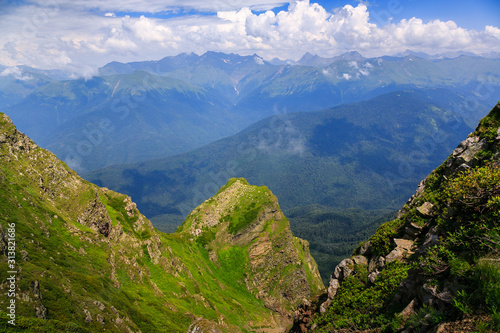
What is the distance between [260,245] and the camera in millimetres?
126938

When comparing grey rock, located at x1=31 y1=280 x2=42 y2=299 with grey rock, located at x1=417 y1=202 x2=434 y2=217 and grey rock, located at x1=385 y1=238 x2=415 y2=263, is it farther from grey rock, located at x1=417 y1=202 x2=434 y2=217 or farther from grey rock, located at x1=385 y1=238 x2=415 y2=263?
grey rock, located at x1=417 y1=202 x2=434 y2=217

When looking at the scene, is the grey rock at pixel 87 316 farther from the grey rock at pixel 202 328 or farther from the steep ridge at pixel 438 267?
the steep ridge at pixel 438 267

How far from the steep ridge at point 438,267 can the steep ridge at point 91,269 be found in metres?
18.9

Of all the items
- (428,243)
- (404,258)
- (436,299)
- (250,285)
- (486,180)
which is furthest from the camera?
(250,285)

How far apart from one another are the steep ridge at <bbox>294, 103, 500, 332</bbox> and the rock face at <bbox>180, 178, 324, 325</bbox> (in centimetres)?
9554

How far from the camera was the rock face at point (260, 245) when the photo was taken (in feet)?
399

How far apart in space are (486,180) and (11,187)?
67.4m

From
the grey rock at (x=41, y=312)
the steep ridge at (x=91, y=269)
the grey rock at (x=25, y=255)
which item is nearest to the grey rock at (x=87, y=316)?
the steep ridge at (x=91, y=269)

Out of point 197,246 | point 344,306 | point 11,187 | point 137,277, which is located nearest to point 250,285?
point 197,246

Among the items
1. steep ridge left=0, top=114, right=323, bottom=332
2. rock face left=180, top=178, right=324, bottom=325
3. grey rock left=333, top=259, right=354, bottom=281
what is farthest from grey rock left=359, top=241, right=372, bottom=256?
rock face left=180, top=178, right=324, bottom=325

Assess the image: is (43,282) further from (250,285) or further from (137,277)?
(250,285)

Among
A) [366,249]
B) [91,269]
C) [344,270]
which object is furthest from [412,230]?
[91,269]

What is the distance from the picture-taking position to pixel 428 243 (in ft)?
62.1

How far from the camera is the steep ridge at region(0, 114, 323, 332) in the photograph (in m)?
31.9
